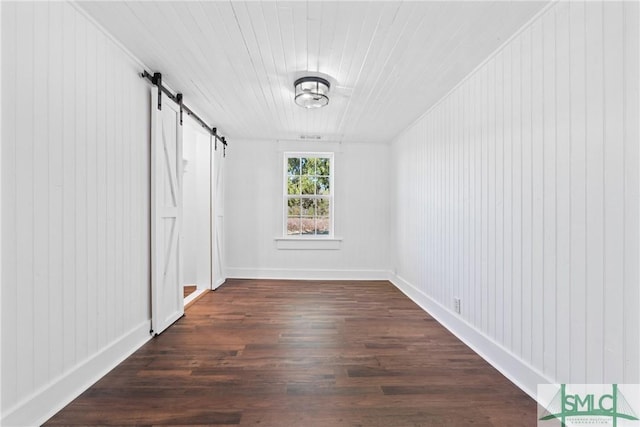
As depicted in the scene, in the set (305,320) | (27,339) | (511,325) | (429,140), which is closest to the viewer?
(27,339)

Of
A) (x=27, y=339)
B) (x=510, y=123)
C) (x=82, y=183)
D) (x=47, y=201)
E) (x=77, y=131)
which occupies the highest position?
(x=510, y=123)

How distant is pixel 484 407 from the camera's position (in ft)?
5.65

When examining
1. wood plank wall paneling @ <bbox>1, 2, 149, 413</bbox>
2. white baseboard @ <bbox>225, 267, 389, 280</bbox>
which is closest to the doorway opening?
white baseboard @ <bbox>225, 267, 389, 280</bbox>

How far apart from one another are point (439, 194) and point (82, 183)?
319cm

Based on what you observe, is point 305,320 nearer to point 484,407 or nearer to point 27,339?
point 484,407

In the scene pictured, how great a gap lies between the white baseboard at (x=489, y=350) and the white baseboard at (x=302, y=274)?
5.13 ft

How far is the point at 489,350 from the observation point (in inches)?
89.7

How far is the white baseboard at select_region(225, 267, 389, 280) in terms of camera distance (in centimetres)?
508

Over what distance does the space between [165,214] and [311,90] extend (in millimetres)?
1863

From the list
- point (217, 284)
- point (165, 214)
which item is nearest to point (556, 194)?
point (165, 214)

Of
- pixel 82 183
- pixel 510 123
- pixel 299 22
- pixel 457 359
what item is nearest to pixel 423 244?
pixel 457 359

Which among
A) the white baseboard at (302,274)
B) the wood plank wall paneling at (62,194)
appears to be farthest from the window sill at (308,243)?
the wood plank wall paneling at (62,194)

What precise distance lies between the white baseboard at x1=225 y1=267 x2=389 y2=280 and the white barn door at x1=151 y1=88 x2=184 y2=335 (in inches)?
74.0

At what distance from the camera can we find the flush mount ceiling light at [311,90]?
8.79ft
